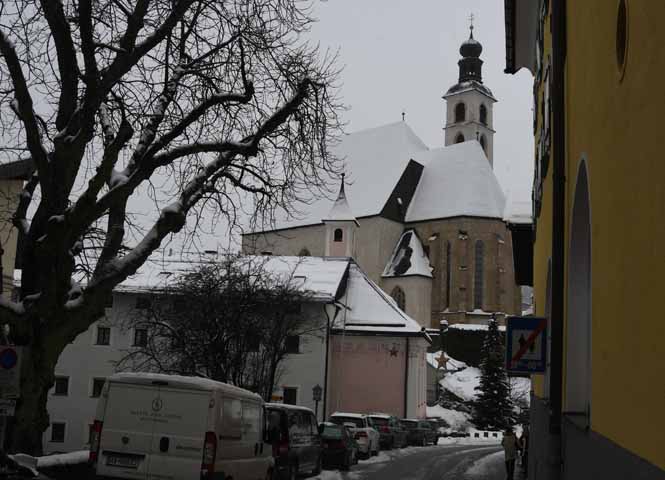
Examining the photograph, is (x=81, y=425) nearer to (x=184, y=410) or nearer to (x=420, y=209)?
(x=184, y=410)

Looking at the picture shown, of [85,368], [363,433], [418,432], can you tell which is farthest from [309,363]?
[363,433]

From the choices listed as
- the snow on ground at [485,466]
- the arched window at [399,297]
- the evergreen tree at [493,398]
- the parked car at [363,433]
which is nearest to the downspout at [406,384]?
the evergreen tree at [493,398]

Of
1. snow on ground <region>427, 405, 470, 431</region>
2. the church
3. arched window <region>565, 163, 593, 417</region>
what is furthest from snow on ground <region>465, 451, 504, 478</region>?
the church

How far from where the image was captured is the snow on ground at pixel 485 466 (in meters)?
24.3

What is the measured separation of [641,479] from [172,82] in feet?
39.6

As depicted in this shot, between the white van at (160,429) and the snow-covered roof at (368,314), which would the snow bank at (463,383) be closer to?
the snow-covered roof at (368,314)

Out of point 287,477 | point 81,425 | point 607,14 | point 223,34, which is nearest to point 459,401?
point 81,425

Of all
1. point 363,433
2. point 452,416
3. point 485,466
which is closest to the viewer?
point 485,466

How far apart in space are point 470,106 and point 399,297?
29069 millimetres

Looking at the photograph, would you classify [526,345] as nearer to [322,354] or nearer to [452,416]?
[322,354]

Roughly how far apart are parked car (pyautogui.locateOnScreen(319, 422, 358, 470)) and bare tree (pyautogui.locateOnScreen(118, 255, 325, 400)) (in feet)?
22.5

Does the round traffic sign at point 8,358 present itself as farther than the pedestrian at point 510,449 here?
No

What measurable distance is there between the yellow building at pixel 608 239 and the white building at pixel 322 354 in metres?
30.9

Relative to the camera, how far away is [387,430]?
3525 centimetres
